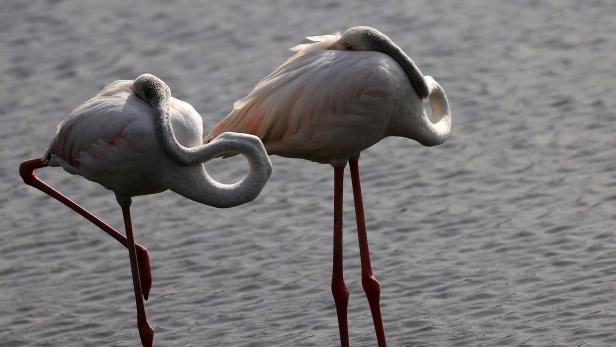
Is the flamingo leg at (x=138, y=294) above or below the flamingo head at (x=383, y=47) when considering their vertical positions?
below

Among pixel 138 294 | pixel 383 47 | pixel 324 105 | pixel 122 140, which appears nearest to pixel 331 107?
pixel 324 105

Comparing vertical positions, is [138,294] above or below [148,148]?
below

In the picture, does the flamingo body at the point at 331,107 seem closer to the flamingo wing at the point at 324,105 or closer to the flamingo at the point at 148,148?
the flamingo wing at the point at 324,105

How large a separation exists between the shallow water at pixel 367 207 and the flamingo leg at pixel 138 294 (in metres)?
0.41

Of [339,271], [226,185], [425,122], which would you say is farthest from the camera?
[339,271]

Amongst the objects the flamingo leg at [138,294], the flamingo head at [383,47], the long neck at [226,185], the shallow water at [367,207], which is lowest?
the shallow water at [367,207]

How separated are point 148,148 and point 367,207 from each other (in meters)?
3.40

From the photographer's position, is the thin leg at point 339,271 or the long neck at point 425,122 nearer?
the long neck at point 425,122

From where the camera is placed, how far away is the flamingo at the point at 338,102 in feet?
27.0

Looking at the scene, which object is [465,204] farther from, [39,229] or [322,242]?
[39,229]

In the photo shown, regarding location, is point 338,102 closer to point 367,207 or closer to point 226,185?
point 226,185

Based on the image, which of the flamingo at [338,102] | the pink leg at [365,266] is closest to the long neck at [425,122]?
the flamingo at [338,102]

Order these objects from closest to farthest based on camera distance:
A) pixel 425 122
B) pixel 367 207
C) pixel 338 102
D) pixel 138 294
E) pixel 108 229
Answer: pixel 338 102
pixel 425 122
pixel 138 294
pixel 108 229
pixel 367 207

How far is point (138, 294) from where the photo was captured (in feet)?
28.7
